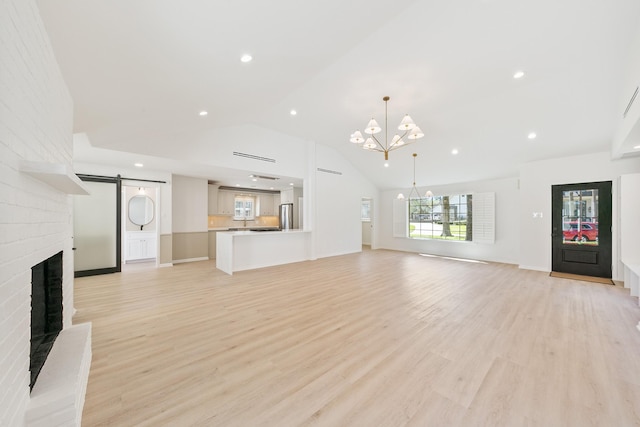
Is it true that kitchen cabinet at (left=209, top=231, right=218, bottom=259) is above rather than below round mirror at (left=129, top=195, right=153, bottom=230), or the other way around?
below

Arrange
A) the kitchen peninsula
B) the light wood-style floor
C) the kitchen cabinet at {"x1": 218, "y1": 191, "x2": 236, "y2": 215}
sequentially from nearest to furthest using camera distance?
the light wood-style floor < the kitchen peninsula < the kitchen cabinet at {"x1": 218, "y1": 191, "x2": 236, "y2": 215}

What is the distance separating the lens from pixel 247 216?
986cm

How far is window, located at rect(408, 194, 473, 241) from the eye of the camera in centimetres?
798

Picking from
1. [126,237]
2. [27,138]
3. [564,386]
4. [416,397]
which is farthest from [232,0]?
[126,237]

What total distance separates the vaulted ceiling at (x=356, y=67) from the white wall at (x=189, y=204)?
7.08 feet

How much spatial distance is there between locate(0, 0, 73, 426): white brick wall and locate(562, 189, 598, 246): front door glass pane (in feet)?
28.7

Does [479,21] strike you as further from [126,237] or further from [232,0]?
[126,237]

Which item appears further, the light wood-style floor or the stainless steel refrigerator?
the stainless steel refrigerator

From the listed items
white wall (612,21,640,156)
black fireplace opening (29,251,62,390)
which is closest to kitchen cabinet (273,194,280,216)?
black fireplace opening (29,251,62,390)

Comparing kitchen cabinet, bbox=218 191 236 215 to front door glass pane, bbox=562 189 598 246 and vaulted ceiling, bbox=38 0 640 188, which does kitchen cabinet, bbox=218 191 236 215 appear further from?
front door glass pane, bbox=562 189 598 246

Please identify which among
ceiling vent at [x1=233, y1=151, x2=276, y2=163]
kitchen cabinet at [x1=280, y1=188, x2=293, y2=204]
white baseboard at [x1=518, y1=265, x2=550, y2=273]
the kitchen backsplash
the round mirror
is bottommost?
white baseboard at [x1=518, y1=265, x2=550, y2=273]

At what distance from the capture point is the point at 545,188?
241 inches

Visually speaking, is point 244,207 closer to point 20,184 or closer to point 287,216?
point 287,216

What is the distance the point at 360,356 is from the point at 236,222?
317 inches
